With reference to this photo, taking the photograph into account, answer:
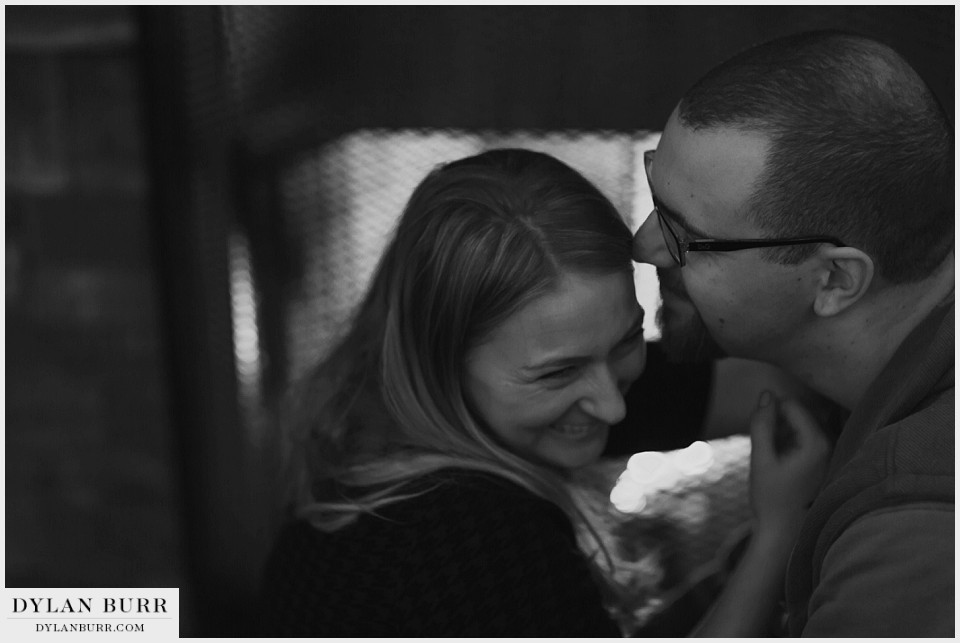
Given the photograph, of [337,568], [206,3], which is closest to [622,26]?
[206,3]

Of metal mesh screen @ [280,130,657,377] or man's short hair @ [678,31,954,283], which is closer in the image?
man's short hair @ [678,31,954,283]

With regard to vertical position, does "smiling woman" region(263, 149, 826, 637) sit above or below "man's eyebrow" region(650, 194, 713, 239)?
below

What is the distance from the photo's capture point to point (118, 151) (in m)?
1.83

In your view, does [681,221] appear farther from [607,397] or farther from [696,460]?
[696,460]

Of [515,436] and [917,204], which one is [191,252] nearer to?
[515,436]

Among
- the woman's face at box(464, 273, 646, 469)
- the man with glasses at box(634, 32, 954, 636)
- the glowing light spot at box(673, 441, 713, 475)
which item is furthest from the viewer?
the glowing light spot at box(673, 441, 713, 475)

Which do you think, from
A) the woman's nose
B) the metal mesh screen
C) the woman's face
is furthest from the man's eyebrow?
the metal mesh screen

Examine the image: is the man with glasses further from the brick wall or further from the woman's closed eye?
the brick wall

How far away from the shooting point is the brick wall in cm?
179

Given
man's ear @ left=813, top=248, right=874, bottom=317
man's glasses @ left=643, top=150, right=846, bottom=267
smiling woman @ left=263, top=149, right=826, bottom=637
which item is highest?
man's glasses @ left=643, top=150, right=846, bottom=267

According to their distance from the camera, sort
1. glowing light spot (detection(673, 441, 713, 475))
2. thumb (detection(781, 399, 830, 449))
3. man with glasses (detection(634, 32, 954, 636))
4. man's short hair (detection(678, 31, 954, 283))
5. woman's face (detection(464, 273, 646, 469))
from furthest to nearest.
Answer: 1. glowing light spot (detection(673, 441, 713, 475))
2. thumb (detection(781, 399, 830, 449))
3. woman's face (detection(464, 273, 646, 469))
4. man's short hair (detection(678, 31, 954, 283))
5. man with glasses (detection(634, 32, 954, 636))

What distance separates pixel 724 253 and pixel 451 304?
1.31 ft

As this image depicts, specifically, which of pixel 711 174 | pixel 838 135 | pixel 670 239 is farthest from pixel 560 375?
pixel 838 135

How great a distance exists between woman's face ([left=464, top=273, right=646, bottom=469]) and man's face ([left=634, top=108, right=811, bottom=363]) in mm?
104
